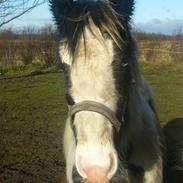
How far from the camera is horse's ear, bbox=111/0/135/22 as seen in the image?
3343 millimetres

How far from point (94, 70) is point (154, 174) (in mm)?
1199

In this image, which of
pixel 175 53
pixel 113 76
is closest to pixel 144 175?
pixel 113 76

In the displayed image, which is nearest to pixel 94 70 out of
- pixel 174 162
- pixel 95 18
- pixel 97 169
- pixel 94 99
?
pixel 94 99

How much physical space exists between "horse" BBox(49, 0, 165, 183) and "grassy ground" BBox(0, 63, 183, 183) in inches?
153

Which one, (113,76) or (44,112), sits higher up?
(113,76)

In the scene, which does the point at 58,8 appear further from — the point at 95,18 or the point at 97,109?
the point at 97,109

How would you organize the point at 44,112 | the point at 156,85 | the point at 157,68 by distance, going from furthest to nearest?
1. the point at 157,68
2. the point at 156,85
3. the point at 44,112

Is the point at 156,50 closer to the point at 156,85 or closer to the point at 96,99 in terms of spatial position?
the point at 156,85

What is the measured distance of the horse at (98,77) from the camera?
10.3 ft

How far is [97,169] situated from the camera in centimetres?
311

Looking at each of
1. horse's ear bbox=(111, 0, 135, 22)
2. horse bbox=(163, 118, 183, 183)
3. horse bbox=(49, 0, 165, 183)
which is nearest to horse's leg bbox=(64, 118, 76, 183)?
horse bbox=(49, 0, 165, 183)

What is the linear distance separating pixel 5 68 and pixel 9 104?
11457 mm

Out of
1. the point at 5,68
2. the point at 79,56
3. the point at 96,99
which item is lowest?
the point at 5,68

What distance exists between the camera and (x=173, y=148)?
4.85m
